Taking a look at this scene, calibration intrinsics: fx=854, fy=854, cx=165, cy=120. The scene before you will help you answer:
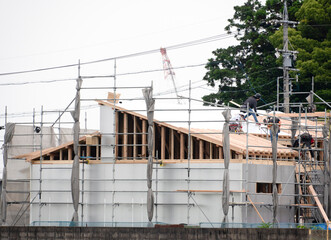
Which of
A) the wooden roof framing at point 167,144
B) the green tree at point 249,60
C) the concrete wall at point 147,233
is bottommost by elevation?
the concrete wall at point 147,233

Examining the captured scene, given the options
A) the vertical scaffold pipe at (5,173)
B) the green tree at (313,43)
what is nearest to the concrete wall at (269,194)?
the vertical scaffold pipe at (5,173)

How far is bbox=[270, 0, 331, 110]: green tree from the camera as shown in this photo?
199 ft

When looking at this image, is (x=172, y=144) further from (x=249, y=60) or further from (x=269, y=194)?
(x=249, y=60)

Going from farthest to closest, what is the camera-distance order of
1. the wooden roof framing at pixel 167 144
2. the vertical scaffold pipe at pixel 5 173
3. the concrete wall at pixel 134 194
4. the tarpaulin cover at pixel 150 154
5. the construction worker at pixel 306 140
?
the construction worker at pixel 306 140 < the vertical scaffold pipe at pixel 5 173 < the wooden roof framing at pixel 167 144 < the concrete wall at pixel 134 194 < the tarpaulin cover at pixel 150 154

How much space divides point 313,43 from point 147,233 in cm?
3430

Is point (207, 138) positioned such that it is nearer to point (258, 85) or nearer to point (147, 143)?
point (147, 143)

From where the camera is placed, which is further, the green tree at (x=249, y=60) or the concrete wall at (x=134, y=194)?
the green tree at (x=249, y=60)

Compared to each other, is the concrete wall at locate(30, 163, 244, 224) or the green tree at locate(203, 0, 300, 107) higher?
the green tree at locate(203, 0, 300, 107)

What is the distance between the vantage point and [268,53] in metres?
69.1

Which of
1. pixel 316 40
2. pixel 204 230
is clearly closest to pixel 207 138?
pixel 204 230

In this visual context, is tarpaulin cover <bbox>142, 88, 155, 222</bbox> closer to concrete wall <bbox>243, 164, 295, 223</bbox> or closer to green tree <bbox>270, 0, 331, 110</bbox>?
concrete wall <bbox>243, 164, 295, 223</bbox>

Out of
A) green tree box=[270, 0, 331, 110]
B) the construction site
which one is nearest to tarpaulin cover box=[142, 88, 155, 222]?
the construction site

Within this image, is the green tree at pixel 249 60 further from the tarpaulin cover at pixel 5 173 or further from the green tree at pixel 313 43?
the tarpaulin cover at pixel 5 173

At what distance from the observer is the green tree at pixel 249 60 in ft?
222
